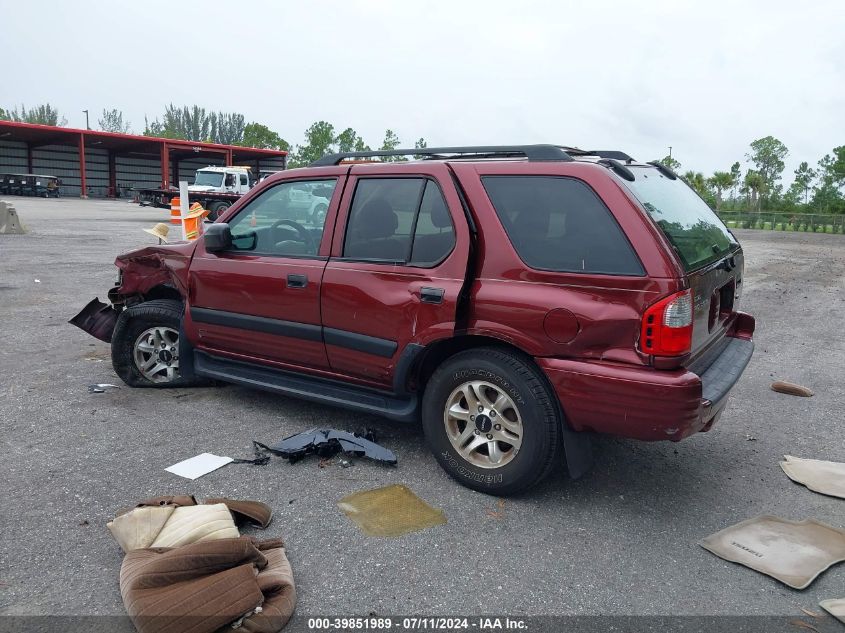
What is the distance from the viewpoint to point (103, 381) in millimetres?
5621

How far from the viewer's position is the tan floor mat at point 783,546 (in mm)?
3115

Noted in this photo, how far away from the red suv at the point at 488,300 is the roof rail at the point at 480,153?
0.05ft

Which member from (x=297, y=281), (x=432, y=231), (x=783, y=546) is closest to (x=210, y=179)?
(x=297, y=281)

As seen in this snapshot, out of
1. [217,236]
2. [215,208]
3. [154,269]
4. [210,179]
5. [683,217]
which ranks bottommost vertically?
[154,269]

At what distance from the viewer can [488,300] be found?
371cm

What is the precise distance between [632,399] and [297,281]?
222 centimetres

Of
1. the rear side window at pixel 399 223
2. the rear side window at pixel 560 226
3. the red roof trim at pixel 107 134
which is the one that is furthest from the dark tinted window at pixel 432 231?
the red roof trim at pixel 107 134

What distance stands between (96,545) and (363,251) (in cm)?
215

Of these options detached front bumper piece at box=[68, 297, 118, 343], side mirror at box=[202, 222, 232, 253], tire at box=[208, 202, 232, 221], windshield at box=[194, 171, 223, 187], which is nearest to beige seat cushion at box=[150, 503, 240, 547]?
side mirror at box=[202, 222, 232, 253]

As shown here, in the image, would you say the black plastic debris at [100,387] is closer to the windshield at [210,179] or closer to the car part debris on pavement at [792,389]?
the car part debris on pavement at [792,389]

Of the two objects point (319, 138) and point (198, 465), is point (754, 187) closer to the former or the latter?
point (319, 138)

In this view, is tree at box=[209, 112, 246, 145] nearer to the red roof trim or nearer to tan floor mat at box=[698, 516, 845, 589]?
the red roof trim

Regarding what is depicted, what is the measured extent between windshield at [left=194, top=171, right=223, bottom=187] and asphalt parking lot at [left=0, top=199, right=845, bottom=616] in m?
24.7

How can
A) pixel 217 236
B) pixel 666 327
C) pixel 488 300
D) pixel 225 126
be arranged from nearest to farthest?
pixel 666 327 → pixel 488 300 → pixel 217 236 → pixel 225 126
